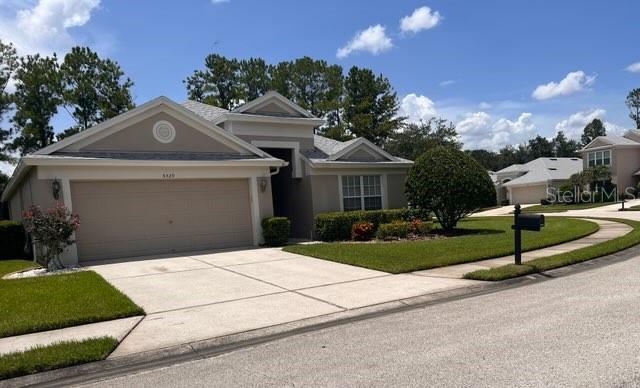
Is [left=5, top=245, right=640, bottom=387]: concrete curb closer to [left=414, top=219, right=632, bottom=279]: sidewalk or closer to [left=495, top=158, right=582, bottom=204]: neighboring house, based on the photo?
[left=414, top=219, right=632, bottom=279]: sidewalk

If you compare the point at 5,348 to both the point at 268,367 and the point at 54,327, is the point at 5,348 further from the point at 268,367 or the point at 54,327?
the point at 268,367

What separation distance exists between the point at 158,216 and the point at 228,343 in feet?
32.5

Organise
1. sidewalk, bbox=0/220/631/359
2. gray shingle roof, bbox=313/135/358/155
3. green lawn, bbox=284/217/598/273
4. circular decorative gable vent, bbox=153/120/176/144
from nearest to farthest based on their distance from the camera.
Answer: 1. sidewalk, bbox=0/220/631/359
2. green lawn, bbox=284/217/598/273
3. circular decorative gable vent, bbox=153/120/176/144
4. gray shingle roof, bbox=313/135/358/155

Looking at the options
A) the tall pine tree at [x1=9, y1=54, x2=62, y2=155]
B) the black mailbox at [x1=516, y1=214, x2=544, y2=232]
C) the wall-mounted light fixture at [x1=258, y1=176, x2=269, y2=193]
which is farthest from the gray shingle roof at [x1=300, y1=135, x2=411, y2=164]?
the tall pine tree at [x1=9, y1=54, x2=62, y2=155]

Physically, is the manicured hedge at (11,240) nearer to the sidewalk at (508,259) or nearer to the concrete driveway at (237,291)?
the concrete driveway at (237,291)

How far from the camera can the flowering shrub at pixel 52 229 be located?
39.5 feet

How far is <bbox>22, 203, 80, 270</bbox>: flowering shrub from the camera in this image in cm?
1205

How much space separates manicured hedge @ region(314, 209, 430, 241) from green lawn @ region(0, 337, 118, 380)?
11639 millimetres

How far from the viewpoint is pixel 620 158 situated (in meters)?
42.9

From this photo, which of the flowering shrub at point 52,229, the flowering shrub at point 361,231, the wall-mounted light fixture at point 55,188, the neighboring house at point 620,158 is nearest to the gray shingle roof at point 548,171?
the neighboring house at point 620,158

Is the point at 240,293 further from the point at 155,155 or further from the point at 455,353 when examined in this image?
the point at 155,155

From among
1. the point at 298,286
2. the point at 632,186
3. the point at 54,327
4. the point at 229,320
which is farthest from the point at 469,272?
the point at 632,186

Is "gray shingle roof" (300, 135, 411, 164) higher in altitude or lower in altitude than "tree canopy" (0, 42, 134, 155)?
lower

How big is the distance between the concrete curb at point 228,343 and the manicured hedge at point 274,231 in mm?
8610
